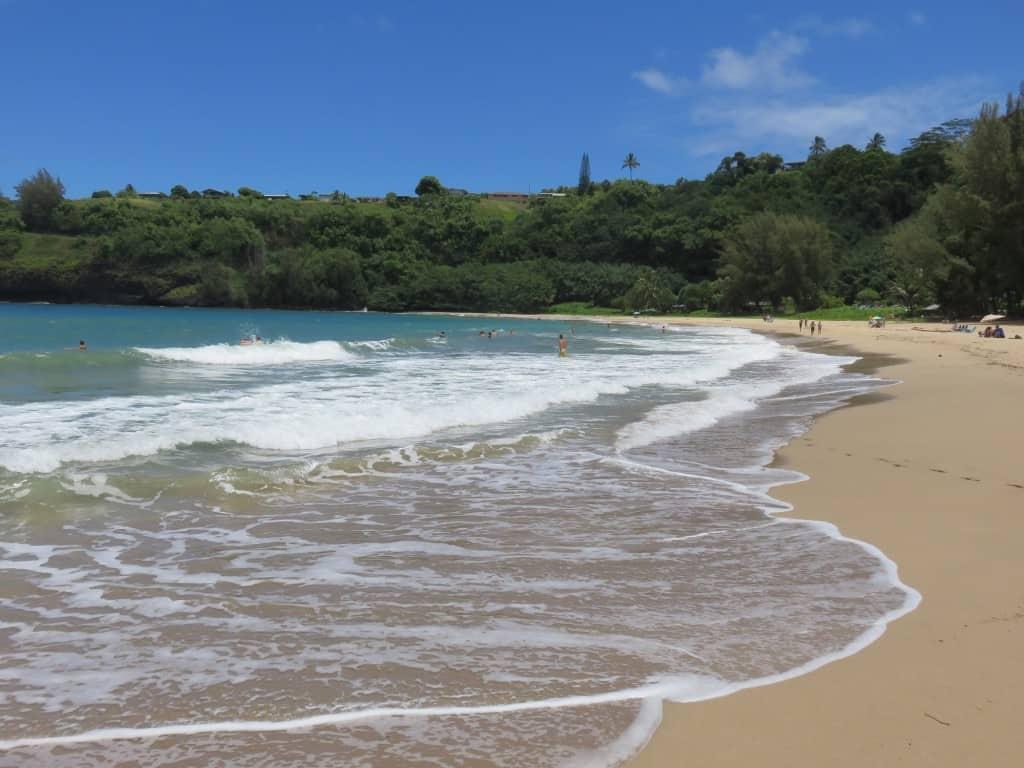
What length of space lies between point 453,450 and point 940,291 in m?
47.0

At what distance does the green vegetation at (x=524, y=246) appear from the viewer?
74.8 meters

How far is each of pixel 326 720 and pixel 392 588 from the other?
165 cm

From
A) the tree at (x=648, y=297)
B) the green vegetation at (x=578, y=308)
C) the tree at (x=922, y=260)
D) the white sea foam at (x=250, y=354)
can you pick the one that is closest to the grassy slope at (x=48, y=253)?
the green vegetation at (x=578, y=308)

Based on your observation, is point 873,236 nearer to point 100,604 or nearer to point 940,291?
point 940,291

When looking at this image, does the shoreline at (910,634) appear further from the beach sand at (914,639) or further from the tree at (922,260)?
the tree at (922,260)

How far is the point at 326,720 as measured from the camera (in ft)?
10.3

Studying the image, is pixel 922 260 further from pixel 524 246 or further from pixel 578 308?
pixel 524 246

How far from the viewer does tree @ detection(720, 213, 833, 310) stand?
69.9 m

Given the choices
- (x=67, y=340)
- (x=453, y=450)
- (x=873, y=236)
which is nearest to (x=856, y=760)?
(x=453, y=450)

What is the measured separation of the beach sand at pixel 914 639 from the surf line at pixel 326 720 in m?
0.27

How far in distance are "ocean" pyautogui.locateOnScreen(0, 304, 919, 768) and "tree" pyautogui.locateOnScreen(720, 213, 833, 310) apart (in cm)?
6310

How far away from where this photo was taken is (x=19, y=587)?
4766mm

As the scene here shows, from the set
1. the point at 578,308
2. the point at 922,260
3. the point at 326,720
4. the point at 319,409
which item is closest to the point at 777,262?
the point at 922,260

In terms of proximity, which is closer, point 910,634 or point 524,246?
point 910,634
